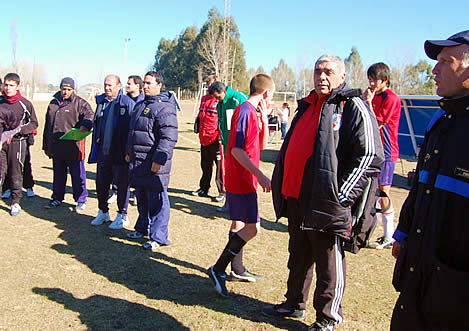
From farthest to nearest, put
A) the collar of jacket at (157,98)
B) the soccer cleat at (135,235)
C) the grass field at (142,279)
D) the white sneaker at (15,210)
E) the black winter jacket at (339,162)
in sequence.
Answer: the white sneaker at (15,210)
the soccer cleat at (135,235)
the collar of jacket at (157,98)
the grass field at (142,279)
the black winter jacket at (339,162)

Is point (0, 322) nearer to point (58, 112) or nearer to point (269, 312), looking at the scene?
point (269, 312)

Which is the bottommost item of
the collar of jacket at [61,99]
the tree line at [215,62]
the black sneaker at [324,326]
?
the black sneaker at [324,326]

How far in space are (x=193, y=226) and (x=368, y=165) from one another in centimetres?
378

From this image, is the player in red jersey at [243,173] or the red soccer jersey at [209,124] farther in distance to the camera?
the red soccer jersey at [209,124]

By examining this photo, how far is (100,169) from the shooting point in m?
6.17

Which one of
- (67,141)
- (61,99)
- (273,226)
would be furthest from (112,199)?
(273,226)

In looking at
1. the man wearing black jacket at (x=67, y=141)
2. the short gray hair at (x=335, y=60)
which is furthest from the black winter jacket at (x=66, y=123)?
the short gray hair at (x=335, y=60)

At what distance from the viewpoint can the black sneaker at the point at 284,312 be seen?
3.65 m

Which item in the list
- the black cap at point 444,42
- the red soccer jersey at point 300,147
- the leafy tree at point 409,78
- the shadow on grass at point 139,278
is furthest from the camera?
the leafy tree at point 409,78

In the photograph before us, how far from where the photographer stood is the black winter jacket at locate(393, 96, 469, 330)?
1892mm

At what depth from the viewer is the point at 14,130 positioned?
6684 mm

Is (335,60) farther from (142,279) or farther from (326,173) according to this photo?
(142,279)

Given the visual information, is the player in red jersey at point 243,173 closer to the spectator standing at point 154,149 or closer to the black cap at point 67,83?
A: the spectator standing at point 154,149

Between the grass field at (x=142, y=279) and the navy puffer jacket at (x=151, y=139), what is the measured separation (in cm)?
89
